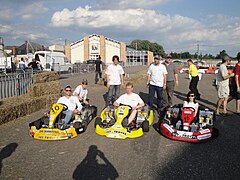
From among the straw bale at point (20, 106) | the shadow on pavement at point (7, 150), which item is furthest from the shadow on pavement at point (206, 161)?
the straw bale at point (20, 106)

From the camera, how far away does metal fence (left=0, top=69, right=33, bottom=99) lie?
32.8 feet

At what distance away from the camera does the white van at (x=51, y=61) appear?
84.3ft

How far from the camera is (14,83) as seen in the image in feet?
A: 34.9

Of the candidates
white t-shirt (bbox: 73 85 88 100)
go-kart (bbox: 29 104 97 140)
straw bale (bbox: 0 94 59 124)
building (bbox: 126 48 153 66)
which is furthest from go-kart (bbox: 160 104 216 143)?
Answer: building (bbox: 126 48 153 66)

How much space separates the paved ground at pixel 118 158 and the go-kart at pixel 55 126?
16 centimetres

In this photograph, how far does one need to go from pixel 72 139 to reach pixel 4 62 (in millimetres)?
16400

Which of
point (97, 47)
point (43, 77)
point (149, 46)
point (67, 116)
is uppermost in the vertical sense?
point (149, 46)

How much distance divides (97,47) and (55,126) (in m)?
49.3

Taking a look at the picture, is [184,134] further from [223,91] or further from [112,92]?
[112,92]

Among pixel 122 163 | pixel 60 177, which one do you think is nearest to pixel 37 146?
pixel 60 177

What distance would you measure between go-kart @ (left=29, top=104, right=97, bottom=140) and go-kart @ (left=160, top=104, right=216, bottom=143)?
2199 millimetres

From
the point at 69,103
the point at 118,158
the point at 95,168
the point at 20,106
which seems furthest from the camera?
the point at 20,106

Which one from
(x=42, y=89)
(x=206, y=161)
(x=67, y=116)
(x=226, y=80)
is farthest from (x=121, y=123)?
(x=42, y=89)

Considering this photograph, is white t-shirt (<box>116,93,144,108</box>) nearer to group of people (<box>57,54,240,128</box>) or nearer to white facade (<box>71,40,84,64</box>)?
group of people (<box>57,54,240,128</box>)
